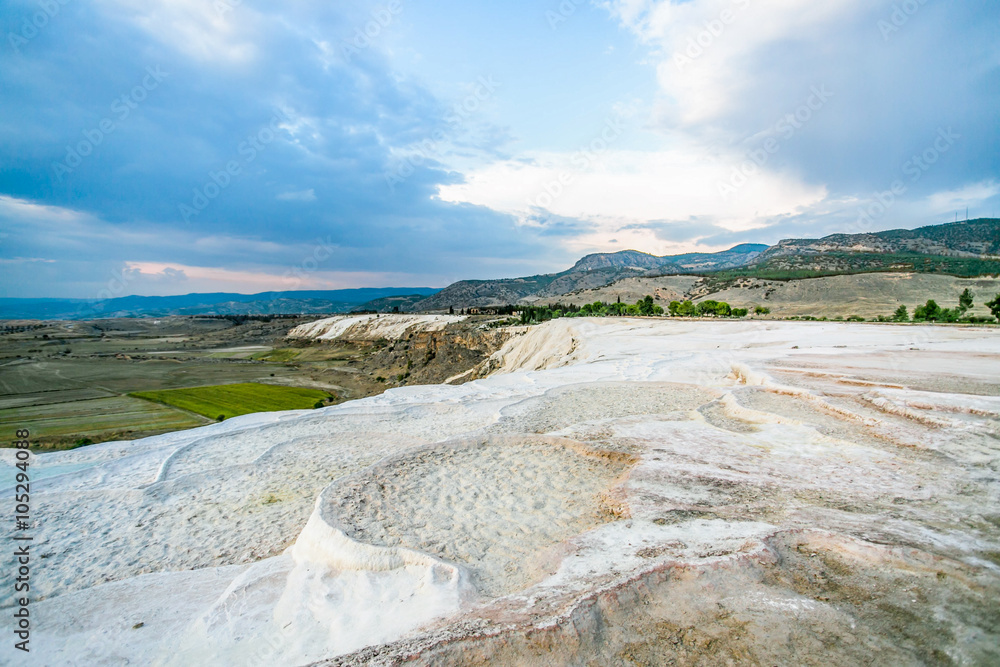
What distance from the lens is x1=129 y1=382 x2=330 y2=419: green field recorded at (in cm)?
2985

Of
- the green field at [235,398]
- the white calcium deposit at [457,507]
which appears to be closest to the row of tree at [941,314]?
the white calcium deposit at [457,507]

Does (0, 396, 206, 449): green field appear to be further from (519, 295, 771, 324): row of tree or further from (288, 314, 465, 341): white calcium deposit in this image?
(288, 314, 465, 341): white calcium deposit

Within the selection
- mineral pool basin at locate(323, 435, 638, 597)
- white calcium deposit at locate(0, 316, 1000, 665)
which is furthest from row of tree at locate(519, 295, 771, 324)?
mineral pool basin at locate(323, 435, 638, 597)

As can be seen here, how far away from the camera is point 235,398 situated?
3369cm

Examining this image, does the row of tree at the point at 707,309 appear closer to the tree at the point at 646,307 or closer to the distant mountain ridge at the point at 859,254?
the tree at the point at 646,307

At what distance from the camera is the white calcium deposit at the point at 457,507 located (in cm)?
470

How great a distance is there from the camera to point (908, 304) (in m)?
58.5

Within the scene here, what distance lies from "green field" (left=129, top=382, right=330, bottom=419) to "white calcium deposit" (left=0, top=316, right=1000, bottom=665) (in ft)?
65.2

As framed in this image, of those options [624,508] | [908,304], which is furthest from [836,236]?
[624,508]

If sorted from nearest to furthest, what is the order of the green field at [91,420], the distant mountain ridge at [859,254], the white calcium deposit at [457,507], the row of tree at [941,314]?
the white calcium deposit at [457,507], the green field at [91,420], the row of tree at [941,314], the distant mountain ridge at [859,254]

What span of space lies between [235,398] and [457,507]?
3282 cm

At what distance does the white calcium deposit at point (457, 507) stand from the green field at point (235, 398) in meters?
19.9

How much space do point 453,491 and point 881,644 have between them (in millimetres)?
5823

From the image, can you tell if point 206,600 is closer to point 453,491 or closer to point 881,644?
point 453,491
